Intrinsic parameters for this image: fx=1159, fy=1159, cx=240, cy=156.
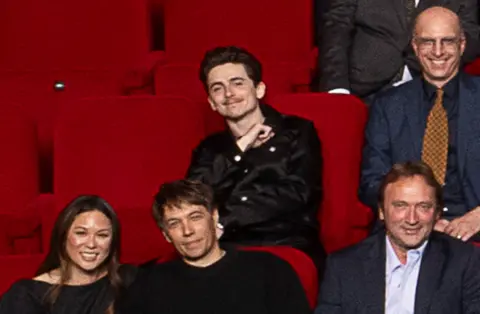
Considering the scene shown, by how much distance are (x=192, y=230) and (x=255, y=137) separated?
0.50 feet

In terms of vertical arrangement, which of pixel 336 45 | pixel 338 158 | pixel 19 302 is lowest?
pixel 19 302

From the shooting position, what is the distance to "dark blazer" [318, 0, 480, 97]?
1134 mm

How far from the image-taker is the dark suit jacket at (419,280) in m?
0.84

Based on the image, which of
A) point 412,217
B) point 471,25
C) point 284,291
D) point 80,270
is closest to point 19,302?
point 80,270

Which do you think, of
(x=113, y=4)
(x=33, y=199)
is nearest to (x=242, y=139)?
(x=33, y=199)

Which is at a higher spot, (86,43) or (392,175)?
(86,43)

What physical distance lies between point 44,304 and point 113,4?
17.7 inches

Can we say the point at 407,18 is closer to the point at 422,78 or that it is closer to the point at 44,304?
the point at 422,78

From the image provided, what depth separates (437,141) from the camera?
1.00 meters

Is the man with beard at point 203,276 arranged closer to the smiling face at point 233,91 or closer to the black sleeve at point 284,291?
the black sleeve at point 284,291

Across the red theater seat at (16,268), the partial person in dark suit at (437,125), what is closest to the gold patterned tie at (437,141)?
the partial person in dark suit at (437,125)

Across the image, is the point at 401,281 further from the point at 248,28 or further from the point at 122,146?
the point at 248,28

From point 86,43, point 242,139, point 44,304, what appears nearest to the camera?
point 44,304

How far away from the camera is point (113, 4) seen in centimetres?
123
